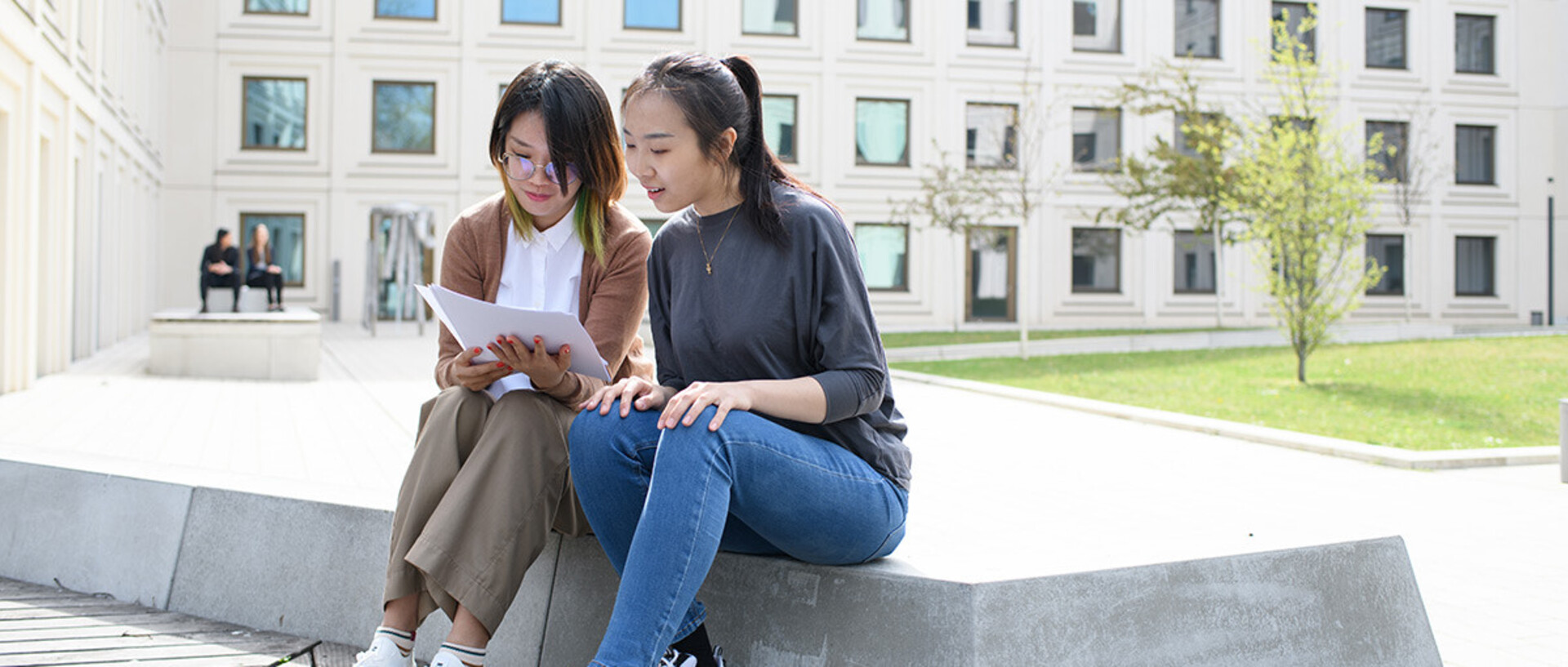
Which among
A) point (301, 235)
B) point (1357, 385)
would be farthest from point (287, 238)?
point (1357, 385)

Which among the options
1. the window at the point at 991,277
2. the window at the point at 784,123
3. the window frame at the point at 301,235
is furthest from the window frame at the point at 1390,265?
the window frame at the point at 301,235

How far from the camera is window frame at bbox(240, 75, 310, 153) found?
86.0ft

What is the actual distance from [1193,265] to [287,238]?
21.8 metres

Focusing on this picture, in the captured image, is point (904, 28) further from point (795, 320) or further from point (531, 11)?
point (795, 320)

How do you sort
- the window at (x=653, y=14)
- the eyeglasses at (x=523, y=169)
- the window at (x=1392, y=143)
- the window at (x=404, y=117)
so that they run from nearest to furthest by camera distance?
the eyeglasses at (x=523, y=169) → the window at (x=404, y=117) → the window at (x=653, y=14) → the window at (x=1392, y=143)

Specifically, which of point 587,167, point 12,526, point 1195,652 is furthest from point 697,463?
point 12,526

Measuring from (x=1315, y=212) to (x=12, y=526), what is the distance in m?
13.0

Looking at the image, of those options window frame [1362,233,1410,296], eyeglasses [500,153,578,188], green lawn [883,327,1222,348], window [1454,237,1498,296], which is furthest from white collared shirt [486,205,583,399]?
window [1454,237,1498,296]

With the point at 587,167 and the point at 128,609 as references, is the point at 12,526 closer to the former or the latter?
the point at 128,609

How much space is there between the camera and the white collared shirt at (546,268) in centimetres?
326

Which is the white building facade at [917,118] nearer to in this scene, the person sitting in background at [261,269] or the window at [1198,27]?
the window at [1198,27]

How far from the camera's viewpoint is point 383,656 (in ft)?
8.90

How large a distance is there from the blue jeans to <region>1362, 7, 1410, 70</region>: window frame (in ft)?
106

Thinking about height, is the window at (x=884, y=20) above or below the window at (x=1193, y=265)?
above
